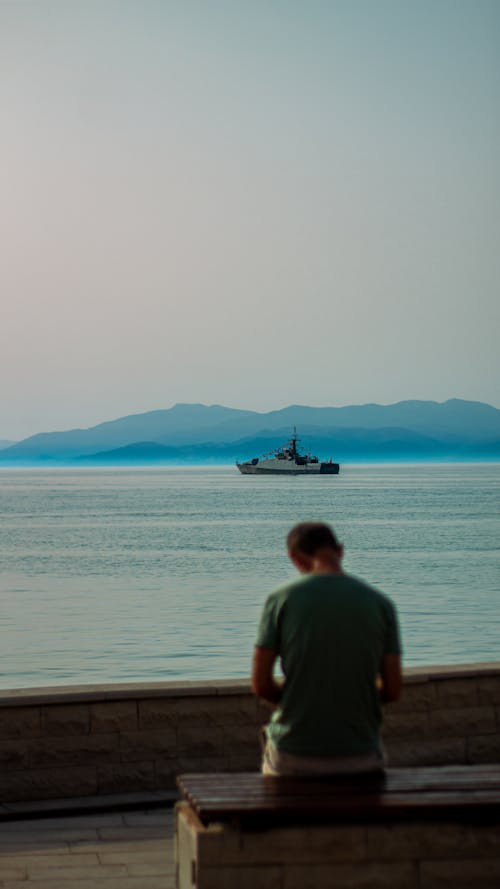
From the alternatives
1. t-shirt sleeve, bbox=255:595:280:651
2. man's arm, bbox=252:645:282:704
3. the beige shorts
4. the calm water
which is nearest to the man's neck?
t-shirt sleeve, bbox=255:595:280:651

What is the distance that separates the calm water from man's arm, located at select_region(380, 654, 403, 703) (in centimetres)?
2060

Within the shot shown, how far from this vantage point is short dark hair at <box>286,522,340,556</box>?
479cm

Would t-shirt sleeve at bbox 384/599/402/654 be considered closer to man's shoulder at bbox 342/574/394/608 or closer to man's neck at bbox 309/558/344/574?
man's shoulder at bbox 342/574/394/608

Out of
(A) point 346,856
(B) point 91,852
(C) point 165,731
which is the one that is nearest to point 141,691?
(C) point 165,731

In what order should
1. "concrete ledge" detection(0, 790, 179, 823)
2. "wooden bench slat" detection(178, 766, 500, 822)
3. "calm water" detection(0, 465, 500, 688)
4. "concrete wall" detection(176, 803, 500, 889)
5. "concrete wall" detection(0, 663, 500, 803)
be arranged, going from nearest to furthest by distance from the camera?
"wooden bench slat" detection(178, 766, 500, 822) → "concrete wall" detection(176, 803, 500, 889) → "concrete ledge" detection(0, 790, 179, 823) → "concrete wall" detection(0, 663, 500, 803) → "calm water" detection(0, 465, 500, 688)

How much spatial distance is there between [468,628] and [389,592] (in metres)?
12.2

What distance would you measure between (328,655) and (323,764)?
0.42 metres

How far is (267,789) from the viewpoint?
4.85 m

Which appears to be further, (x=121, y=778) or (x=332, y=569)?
(x=121, y=778)

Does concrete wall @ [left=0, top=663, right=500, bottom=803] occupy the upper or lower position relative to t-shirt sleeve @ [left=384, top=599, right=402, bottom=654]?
lower

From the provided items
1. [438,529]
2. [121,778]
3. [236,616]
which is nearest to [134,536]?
[438,529]

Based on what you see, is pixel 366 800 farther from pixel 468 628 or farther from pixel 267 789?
pixel 468 628

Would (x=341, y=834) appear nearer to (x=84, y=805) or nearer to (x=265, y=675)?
(x=265, y=675)

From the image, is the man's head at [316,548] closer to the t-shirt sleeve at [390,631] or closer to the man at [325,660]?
the man at [325,660]
